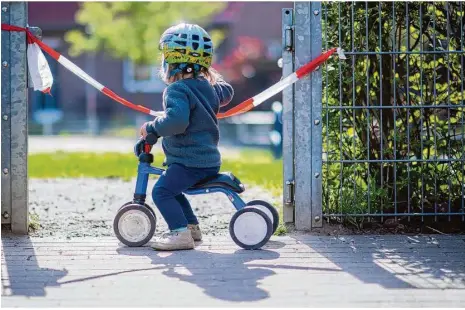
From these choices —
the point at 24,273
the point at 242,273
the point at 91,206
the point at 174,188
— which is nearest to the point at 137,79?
the point at 91,206

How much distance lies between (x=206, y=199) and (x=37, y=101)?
79.0ft

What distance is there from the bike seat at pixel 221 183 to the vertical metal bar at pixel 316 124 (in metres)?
0.72

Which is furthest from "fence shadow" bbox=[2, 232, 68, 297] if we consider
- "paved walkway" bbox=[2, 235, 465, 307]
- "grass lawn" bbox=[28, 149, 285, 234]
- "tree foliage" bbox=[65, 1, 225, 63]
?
"tree foliage" bbox=[65, 1, 225, 63]

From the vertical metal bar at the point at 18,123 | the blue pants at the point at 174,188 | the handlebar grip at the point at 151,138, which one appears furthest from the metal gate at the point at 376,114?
the vertical metal bar at the point at 18,123

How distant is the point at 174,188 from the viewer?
6.21 m

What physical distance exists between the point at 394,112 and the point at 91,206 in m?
3.07

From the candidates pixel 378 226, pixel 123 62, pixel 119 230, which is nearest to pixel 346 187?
pixel 378 226

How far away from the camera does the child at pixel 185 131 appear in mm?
6160

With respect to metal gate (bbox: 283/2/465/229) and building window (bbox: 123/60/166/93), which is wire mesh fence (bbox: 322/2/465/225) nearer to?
metal gate (bbox: 283/2/465/229)

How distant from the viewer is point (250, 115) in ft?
93.5

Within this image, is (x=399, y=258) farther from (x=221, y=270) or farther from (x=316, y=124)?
(x=316, y=124)

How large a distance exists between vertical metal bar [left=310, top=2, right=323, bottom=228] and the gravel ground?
0.73 meters

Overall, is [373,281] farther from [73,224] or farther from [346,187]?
[73,224]

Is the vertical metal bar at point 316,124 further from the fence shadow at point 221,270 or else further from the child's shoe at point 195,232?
the child's shoe at point 195,232
